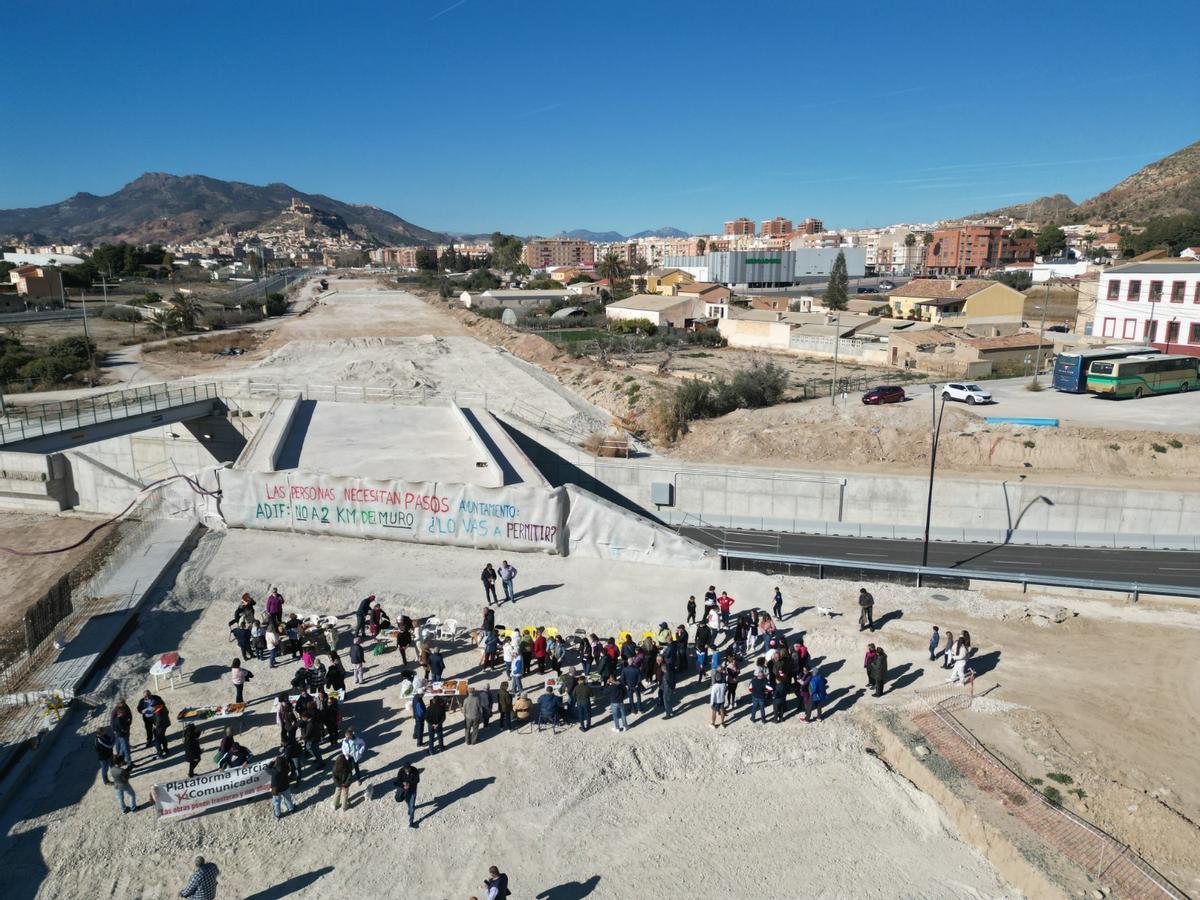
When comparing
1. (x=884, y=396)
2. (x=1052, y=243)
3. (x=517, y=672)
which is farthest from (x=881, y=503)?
(x=1052, y=243)

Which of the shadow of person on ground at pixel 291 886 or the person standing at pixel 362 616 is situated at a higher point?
the person standing at pixel 362 616

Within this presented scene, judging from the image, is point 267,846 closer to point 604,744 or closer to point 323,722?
point 323,722

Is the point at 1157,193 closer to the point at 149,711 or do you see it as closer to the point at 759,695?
the point at 759,695

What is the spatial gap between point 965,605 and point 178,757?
58.6ft

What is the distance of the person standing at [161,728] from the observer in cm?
1305

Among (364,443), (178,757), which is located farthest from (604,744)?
(364,443)

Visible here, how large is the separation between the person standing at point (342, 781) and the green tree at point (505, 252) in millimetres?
173486

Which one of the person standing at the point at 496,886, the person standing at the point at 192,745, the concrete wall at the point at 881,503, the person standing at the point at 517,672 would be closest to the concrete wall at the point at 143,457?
the concrete wall at the point at 881,503

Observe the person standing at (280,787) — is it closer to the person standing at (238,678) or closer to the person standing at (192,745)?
the person standing at (192,745)

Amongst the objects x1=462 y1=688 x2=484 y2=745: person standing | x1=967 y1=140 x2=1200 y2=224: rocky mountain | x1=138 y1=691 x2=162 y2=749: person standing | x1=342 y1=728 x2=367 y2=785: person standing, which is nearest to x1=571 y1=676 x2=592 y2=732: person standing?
x1=462 y1=688 x2=484 y2=745: person standing

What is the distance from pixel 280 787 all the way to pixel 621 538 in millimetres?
11743

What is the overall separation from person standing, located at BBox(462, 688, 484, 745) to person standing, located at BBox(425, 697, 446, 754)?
44cm

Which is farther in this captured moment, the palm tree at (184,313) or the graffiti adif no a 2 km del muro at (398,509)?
the palm tree at (184,313)

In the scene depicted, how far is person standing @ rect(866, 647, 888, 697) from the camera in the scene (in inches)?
600
